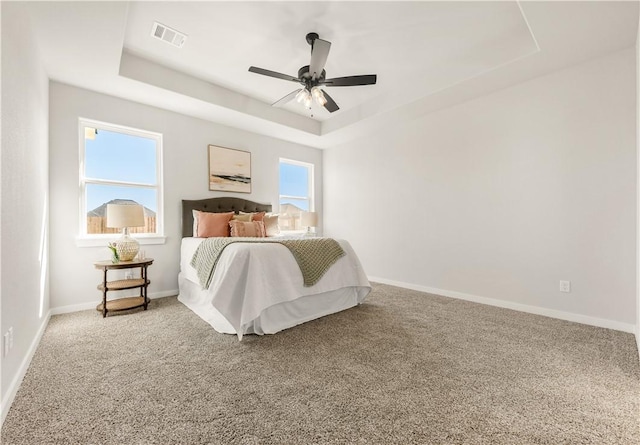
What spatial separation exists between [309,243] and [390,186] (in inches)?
87.1

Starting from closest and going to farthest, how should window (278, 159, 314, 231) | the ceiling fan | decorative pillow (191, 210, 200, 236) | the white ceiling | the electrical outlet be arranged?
the white ceiling → the ceiling fan → the electrical outlet → decorative pillow (191, 210, 200, 236) → window (278, 159, 314, 231)

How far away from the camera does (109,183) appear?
3.51m

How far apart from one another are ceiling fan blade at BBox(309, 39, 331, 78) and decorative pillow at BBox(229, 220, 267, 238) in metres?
2.02

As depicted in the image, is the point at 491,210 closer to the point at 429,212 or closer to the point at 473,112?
the point at 429,212

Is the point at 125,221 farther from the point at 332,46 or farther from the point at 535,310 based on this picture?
the point at 535,310

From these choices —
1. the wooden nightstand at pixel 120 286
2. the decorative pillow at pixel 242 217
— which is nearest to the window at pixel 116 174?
the wooden nightstand at pixel 120 286

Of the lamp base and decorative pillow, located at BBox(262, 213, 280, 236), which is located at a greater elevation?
decorative pillow, located at BBox(262, 213, 280, 236)

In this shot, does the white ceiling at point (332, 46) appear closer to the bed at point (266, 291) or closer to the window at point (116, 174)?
the window at point (116, 174)

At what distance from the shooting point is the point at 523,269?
3.20 m

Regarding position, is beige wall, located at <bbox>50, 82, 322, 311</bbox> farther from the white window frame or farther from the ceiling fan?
the ceiling fan

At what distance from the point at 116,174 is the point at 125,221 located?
3.01 feet

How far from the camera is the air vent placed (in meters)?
2.61

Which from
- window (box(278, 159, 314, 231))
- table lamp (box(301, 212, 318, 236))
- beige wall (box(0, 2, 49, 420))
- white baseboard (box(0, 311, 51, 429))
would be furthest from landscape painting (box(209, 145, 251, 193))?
white baseboard (box(0, 311, 51, 429))

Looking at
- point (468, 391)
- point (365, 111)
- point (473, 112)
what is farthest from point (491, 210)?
point (468, 391)
